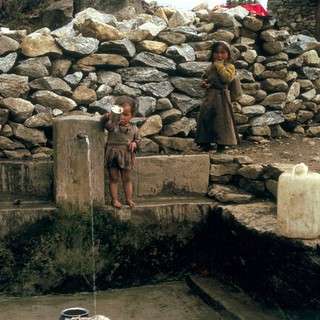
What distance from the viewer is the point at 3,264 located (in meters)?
5.74

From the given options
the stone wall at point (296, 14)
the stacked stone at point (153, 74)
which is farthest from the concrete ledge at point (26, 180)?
the stone wall at point (296, 14)

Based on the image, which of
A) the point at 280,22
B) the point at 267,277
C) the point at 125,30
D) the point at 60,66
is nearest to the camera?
the point at 267,277

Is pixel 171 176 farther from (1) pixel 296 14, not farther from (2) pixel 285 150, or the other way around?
(1) pixel 296 14

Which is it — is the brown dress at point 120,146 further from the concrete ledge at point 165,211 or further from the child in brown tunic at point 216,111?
the child in brown tunic at point 216,111

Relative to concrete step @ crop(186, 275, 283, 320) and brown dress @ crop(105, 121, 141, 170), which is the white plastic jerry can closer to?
concrete step @ crop(186, 275, 283, 320)

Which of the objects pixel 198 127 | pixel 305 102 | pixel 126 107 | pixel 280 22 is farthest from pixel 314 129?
pixel 280 22

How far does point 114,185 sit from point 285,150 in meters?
2.57

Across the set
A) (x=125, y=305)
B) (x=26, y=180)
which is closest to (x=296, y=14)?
(x=26, y=180)

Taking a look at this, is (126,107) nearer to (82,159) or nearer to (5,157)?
(82,159)

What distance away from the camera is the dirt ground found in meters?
6.88

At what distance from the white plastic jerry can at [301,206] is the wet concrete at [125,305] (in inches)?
49.2

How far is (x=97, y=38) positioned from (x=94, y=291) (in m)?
2.98

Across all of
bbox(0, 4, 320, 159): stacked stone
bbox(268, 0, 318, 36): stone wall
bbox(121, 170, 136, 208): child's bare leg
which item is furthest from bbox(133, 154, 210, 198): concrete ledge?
bbox(268, 0, 318, 36): stone wall

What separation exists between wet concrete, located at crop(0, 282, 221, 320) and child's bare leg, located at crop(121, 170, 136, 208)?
0.91m
